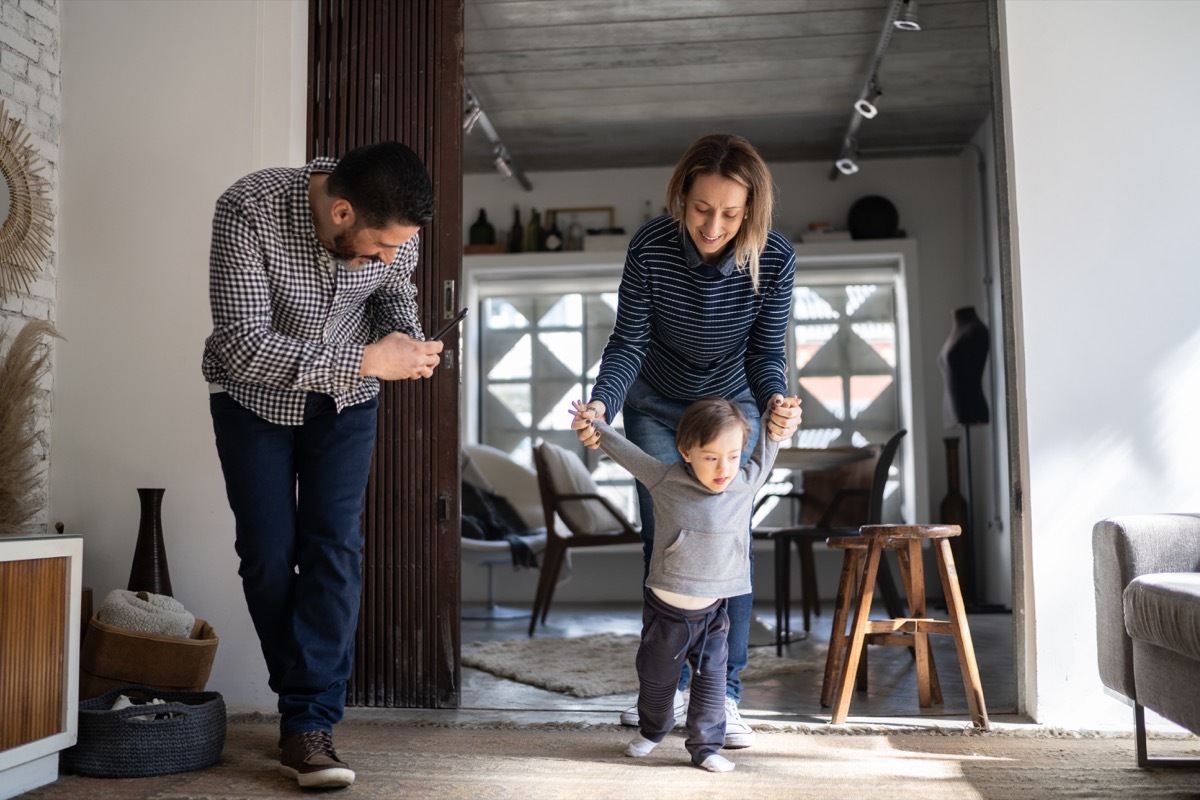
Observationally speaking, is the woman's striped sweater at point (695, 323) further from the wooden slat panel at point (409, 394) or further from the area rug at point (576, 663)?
the area rug at point (576, 663)

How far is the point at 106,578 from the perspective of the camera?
3.04 meters

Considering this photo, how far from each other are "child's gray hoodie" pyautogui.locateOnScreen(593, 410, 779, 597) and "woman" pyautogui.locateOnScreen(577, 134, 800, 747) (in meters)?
0.09

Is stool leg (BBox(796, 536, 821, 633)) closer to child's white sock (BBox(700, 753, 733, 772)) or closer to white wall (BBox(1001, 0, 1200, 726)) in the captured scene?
white wall (BBox(1001, 0, 1200, 726))

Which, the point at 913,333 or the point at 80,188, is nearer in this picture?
the point at 80,188

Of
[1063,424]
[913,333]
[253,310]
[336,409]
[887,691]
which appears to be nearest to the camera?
[253,310]

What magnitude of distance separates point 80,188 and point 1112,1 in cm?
290

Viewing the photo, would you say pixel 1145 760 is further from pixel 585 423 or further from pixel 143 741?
pixel 143 741

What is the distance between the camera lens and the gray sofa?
1997 mm

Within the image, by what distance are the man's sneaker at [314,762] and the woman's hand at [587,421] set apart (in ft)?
2.60

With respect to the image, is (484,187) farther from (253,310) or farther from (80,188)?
(253,310)

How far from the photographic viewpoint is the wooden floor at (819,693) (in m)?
2.91

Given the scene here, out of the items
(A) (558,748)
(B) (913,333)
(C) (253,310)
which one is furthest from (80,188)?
(B) (913,333)

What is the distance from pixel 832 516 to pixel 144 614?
267cm

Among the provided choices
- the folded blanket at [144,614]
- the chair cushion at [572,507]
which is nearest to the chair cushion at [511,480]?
the chair cushion at [572,507]
